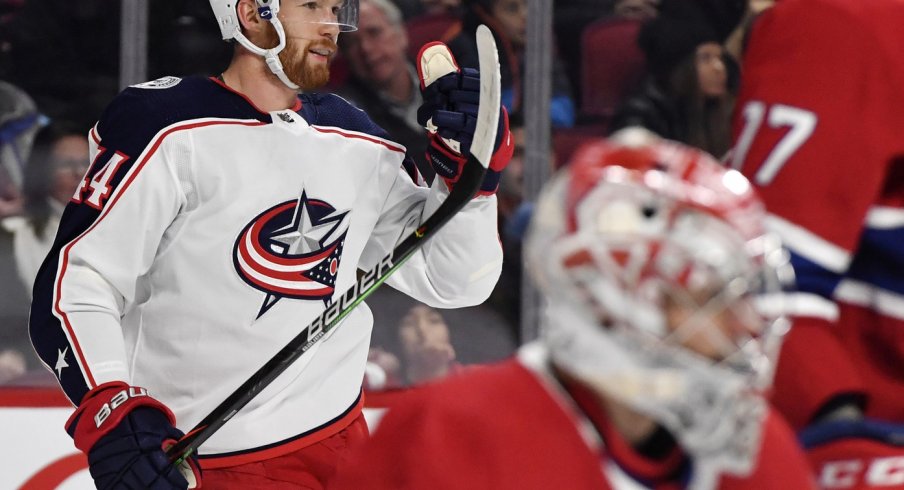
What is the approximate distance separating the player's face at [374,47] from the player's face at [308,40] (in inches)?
50.7

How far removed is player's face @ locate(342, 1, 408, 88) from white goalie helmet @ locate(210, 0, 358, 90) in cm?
123

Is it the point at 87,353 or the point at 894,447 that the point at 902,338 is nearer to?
the point at 894,447

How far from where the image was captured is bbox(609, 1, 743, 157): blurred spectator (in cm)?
369

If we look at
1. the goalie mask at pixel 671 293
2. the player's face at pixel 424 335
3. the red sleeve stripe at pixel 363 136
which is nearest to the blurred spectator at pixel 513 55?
the player's face at pixel 424 335

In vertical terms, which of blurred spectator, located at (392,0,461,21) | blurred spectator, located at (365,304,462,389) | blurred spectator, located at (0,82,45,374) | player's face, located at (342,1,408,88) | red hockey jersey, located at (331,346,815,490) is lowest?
blurred spectator, located at (365,304,462,389)

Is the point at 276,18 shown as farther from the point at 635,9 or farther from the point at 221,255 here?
the point at 635,9

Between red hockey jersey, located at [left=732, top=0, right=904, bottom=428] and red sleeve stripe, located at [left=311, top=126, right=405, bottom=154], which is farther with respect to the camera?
red sleeve stripe, located at [left=311, top=126, right=405, bottom=154]

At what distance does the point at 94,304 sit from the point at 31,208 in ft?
4.47

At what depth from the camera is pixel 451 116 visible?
2242 mm

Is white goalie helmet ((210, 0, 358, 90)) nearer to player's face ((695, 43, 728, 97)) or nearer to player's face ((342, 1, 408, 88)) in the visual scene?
player's face ((342, 1, 408, 88))

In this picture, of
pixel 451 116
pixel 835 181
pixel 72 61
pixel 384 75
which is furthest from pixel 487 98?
pixel 72 61

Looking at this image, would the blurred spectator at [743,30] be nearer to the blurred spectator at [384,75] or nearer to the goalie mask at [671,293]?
the blurred spectator at [384,75]

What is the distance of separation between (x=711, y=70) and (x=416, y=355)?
3.41ft

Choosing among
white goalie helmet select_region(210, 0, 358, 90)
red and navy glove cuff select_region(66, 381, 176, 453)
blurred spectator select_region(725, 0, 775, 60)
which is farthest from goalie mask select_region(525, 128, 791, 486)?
blurred spectator select_region(725, 0, 775, 60)
